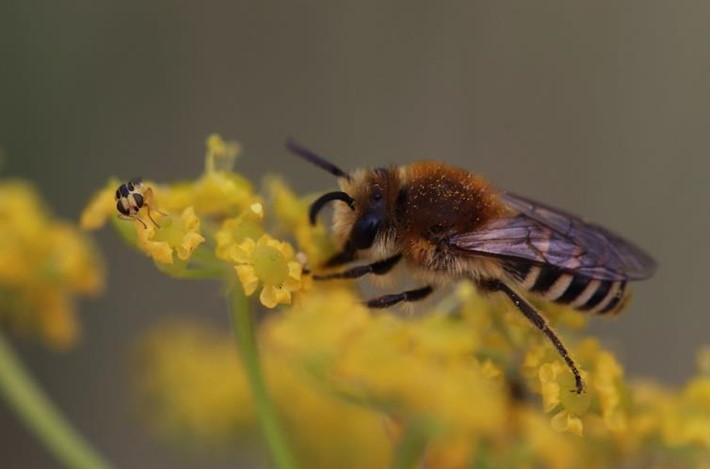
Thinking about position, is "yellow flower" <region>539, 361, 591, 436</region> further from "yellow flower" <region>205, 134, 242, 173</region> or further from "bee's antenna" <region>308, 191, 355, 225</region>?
"yellow flower" <region>205, 134, 242, 173</region>

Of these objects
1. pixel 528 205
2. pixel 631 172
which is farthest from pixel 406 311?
pixel 631 172

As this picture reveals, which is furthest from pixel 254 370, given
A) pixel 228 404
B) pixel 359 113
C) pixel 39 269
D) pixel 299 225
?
pixel 359 113

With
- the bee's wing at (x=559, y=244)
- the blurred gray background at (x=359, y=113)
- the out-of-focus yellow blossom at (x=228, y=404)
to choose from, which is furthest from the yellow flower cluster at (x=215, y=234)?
the blurred gray background at (x=359, y=113)

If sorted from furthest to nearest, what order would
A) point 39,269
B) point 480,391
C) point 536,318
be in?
point 39,269 < point 536,318 < point 480,391

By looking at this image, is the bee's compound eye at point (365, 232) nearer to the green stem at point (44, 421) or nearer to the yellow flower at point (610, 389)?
the yellow flower at point (610, 389)

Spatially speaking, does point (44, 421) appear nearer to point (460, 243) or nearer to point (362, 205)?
point (362, 205)

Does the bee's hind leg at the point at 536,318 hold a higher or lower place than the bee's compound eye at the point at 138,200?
lower

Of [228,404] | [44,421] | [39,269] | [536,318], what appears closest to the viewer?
[536,318]

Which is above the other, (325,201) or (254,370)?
(325,201)
